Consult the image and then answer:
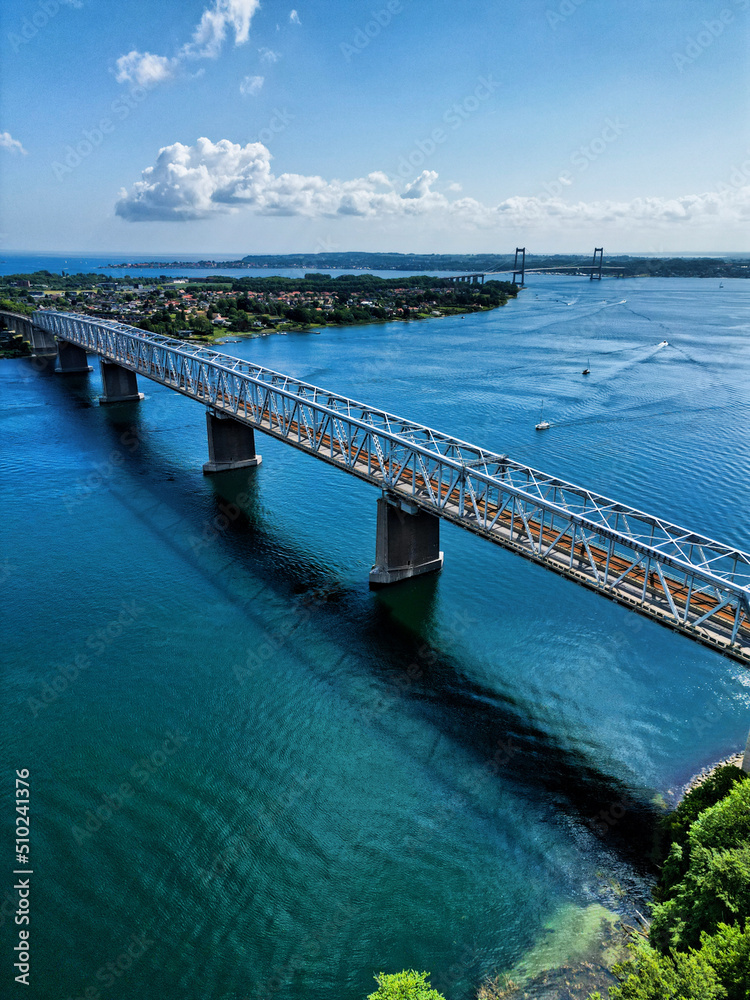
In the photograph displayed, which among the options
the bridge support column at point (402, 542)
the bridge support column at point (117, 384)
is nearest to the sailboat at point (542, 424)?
the bridge support column at point (402, 542)

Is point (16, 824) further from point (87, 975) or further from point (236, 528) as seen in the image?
point (236, 528)

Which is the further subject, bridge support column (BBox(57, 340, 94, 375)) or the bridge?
the bridge

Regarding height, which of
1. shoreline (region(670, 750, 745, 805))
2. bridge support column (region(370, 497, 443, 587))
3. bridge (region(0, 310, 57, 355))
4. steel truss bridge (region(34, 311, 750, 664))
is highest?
bridge (region(0, 310, 57, 355))

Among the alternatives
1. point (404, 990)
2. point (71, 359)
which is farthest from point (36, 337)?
point (404, 990)

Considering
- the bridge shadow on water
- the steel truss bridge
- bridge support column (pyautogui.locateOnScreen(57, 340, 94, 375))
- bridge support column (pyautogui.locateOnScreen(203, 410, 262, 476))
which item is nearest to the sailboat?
the steel truss bridge

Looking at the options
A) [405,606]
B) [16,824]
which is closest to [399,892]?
[16,824]

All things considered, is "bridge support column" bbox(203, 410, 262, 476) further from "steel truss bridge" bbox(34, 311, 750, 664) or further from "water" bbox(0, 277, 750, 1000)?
"water" bbox(0, 277, 750, 1000)
